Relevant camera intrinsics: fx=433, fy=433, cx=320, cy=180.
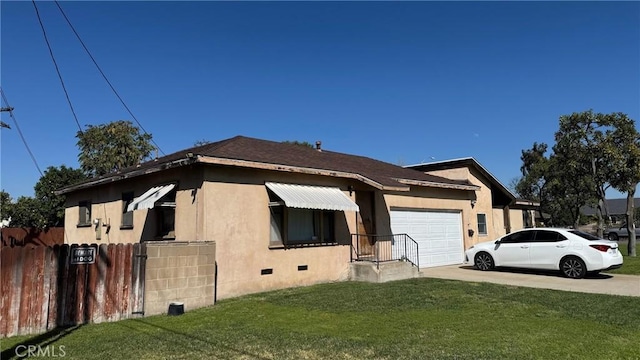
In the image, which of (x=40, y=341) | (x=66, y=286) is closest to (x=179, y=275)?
(x=66, y=286)

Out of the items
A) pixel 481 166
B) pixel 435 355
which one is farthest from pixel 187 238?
pixel 481 166

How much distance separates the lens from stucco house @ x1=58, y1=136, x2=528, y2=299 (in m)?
11.2

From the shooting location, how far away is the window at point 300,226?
1248 cm

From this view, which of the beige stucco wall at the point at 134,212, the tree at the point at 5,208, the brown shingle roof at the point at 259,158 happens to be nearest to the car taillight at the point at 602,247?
the brown shingle roof at the point at 259,158

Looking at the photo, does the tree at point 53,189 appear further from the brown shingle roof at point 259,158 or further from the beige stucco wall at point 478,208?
the beige stucco wall at point 478,208

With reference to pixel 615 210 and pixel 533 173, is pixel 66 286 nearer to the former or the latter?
pixel 533 173

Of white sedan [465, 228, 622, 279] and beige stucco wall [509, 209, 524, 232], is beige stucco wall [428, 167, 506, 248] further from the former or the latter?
white sedan [465, 228, 622, 279]

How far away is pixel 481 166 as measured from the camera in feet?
69.9

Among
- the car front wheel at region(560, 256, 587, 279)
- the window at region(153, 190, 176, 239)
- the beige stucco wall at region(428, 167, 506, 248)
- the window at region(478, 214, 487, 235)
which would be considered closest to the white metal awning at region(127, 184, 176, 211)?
the window at region(153, 190, 176, 239)

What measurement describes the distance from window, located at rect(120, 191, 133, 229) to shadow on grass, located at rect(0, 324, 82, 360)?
6.74 m

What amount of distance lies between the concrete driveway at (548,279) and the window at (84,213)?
524 inches

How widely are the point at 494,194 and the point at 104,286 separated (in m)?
20.3

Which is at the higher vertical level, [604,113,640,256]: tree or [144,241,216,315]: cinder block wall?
[604,113,640,256]: tree

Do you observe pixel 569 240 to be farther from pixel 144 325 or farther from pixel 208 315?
pixel 144 325
